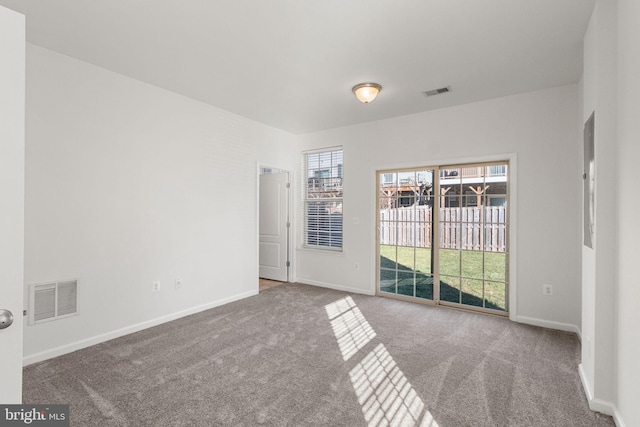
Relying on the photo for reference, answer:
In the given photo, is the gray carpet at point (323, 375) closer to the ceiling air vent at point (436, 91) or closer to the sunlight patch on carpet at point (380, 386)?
the sunlight patch on carpet at point (380, 386)

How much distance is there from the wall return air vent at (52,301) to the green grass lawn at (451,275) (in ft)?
12.7

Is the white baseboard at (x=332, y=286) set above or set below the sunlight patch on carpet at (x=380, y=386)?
above

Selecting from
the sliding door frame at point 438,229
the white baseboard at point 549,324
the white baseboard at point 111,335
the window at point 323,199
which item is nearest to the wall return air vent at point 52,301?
the white baseboard at point 111,335

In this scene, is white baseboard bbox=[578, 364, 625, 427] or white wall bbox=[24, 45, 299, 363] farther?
white wall bbox=[24, 45, 299, 363]

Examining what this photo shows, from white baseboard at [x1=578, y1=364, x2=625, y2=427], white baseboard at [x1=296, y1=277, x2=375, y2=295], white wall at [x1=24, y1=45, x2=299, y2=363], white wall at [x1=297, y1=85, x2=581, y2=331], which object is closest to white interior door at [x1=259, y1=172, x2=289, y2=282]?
white baseboard at [x1=296, y1=277, x2=375, y2=295]

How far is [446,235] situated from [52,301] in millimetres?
4499

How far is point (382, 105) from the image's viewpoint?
423 cm

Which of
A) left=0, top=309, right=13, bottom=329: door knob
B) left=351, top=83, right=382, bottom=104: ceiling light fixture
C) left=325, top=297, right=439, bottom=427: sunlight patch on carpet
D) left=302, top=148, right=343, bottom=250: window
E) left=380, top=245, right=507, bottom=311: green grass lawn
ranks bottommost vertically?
left=325, top=297, right=439, bottom=427: sunlight patch on carpet

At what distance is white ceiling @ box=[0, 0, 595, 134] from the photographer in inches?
88.9

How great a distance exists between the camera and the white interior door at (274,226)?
5773 mm

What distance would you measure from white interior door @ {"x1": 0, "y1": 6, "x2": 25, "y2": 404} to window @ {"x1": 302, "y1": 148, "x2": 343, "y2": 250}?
4439mm

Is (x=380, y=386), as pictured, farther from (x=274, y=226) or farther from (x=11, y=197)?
(x=274, y=226)

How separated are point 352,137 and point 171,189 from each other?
2889 millimetres

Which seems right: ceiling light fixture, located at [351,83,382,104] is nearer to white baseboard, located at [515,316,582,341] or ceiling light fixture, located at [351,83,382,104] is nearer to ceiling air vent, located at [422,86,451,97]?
ceiling air vent, located at [422,86,451,97]
